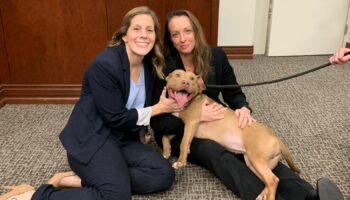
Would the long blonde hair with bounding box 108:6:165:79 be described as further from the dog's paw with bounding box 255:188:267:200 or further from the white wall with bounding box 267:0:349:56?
the white wall with bounding box 267:0:349:56

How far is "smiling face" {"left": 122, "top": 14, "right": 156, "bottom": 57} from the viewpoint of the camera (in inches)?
63.3

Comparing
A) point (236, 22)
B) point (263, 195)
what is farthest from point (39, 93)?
point (236, 22)

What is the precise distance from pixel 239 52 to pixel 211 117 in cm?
231

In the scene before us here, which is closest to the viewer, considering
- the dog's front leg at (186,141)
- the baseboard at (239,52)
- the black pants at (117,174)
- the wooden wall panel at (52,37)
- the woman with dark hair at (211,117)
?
the black pants at (117,174)

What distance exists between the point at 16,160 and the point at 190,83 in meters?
1.05

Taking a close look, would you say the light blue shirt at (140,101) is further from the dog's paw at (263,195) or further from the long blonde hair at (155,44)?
the dog's paw at (263,195)

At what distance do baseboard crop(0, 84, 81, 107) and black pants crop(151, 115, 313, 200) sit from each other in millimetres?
1121

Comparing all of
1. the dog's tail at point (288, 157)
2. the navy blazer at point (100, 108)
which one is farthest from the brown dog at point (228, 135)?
the navy blazer at point (100, 108)

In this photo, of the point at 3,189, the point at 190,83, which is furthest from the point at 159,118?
the point at 3,189

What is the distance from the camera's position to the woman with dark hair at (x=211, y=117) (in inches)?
60.6

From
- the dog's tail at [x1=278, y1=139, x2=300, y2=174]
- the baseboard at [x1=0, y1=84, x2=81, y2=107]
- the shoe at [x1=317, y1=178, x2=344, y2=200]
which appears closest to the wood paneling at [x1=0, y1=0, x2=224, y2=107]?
the baseboard at [x1=0, y1=84, x2=81, y2=107]

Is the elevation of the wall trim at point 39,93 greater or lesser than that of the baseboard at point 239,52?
lesser

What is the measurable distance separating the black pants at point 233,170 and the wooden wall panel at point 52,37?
1.08 m

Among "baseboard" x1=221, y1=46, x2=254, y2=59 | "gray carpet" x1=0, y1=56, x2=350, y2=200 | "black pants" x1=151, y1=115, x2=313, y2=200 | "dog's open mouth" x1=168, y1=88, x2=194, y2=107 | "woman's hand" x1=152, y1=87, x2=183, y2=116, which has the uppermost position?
"dog's open mouth" x1=168, y1=88, x2=194, y2=107
